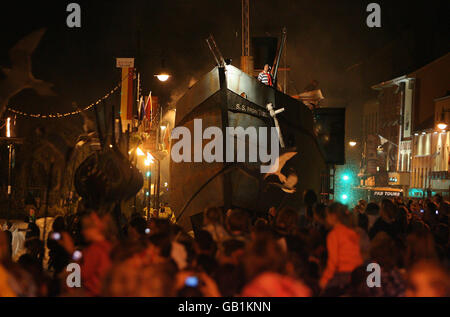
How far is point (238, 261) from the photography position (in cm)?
517

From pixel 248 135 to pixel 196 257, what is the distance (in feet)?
25.5

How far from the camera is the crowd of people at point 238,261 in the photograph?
442 centimetres

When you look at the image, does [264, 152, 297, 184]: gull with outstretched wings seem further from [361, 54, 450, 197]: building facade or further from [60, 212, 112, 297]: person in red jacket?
[361, 54, 450, 197]: building facade

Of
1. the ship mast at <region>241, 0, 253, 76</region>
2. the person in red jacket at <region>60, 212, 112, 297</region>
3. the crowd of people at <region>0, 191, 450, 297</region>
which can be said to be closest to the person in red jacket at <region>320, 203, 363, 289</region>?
the crowd of people at <region>0, 191, 450, 297</region>

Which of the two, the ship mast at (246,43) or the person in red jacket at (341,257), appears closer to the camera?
the person in red jacket at (341,257)

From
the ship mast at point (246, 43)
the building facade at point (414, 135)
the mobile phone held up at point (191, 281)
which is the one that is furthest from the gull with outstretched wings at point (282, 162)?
the building facade at point (414, 135)

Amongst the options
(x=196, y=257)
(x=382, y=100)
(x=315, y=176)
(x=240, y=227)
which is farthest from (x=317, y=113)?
(x=382, y=100)

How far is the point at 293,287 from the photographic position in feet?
14.6

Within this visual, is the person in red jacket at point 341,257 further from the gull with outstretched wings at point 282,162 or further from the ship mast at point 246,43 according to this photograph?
the ship mast at point 246,43

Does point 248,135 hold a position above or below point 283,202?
above
